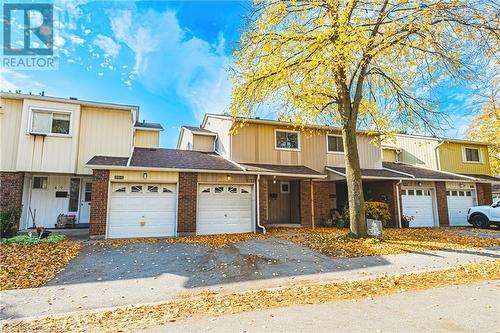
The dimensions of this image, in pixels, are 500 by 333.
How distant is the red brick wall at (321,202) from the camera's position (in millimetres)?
15016

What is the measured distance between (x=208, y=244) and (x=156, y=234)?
295cm

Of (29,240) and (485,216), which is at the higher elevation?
(485,216)

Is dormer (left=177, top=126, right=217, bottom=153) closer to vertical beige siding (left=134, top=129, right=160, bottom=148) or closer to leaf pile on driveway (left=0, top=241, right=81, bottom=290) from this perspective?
vertical beige siding (left=134, top=129, right=160, bottom=148)

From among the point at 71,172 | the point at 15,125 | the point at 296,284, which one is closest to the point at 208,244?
the point at 296,284

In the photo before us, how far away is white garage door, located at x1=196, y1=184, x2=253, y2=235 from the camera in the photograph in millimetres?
12273

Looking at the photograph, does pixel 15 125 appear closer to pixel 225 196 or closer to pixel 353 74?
pixel 225 196

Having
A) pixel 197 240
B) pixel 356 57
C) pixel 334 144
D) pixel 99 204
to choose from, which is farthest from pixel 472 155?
pixel 99 204

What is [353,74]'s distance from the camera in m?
10.2

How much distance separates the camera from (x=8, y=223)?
10617 mm

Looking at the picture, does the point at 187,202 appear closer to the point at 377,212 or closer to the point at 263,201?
the point at 263,201

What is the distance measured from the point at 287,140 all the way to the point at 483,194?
46.7ft

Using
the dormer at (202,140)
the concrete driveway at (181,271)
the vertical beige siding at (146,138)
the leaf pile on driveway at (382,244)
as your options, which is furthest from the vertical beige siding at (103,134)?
the leaf pile on driveway at (382,244)

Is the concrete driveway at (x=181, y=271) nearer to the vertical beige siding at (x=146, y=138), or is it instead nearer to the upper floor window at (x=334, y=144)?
the upper floor window at (x=334, y=144)

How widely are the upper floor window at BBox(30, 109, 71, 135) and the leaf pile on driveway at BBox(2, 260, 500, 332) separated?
35.5 feet
